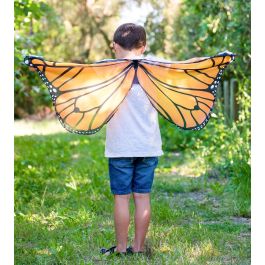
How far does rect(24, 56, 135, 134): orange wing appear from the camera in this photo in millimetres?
3629

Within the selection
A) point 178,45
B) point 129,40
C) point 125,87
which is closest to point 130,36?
point 129,40

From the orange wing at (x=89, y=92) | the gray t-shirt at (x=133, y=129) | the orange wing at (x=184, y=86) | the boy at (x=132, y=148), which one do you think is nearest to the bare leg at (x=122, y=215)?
the boy at (x=132, y=148)

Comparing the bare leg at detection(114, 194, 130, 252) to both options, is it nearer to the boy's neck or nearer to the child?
the child

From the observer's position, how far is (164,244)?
3996 mm

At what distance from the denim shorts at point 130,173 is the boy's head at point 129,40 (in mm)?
648

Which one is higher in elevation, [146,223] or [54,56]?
[54,56]

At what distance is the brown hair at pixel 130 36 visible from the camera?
374 centimetres

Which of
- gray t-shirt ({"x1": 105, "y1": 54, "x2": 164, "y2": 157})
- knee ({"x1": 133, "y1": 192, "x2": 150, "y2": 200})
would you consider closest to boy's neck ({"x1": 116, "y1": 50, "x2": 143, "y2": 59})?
gray t-shirt ({"x1": 105, "y1": 54, "x2": 164, "y2": 157})

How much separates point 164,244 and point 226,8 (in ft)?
17.3

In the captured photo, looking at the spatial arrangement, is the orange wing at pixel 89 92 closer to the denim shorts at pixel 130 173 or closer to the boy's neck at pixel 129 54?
the boy's neck at pixel 129 54
